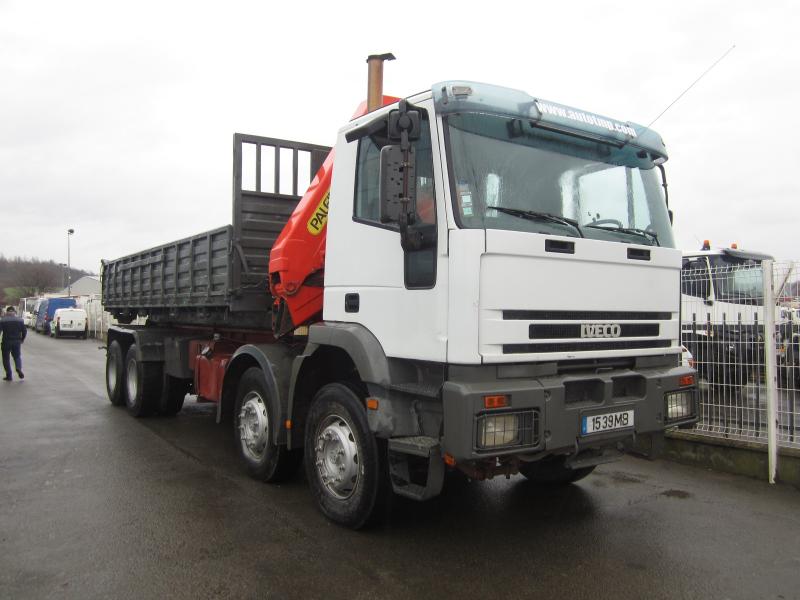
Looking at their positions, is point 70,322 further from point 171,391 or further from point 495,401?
point 495,401

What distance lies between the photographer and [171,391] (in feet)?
29.3

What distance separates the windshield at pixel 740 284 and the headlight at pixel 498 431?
12.0 ft

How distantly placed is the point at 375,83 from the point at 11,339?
1289cm

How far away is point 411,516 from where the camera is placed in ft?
15.8

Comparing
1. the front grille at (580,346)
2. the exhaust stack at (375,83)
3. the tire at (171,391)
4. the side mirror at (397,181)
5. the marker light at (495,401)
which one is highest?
the exhaust stack at (375,83)

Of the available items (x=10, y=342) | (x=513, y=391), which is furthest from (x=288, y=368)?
(x=10, y=342)

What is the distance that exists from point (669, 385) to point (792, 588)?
53.7 inches

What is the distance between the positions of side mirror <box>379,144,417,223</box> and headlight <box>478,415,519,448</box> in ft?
4.24

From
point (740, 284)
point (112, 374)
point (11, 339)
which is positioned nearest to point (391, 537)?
point (740, 284)

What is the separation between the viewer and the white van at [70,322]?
33344 millimetres

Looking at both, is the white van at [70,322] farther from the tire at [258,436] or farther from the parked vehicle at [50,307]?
the tire at [258,436]

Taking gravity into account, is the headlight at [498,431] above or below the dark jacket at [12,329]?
below

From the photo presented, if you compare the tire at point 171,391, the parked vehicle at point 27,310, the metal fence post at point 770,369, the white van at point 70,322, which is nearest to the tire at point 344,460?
the metal fence post at point 770,369

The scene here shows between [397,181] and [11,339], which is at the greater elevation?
[397,181]
